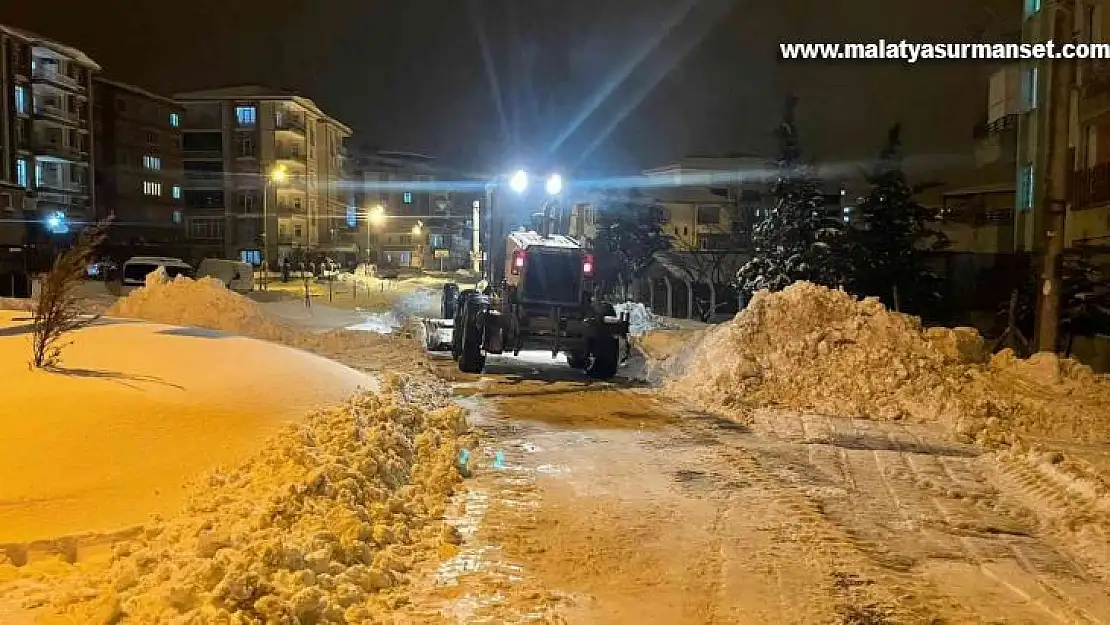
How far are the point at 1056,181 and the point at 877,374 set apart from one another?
15.1 ft

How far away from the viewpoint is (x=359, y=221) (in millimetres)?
78625

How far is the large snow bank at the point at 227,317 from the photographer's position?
17406mm

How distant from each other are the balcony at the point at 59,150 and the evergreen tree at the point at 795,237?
4075 cm

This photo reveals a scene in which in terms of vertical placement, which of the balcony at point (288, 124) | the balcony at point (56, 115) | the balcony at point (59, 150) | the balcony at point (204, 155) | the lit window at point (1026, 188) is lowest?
the lit window at point (1026, 188)

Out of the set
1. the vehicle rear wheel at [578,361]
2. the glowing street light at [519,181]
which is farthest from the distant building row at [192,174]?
the vehicle rear wheel at [578,361]

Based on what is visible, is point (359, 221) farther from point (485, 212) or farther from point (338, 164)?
point (485, 212)

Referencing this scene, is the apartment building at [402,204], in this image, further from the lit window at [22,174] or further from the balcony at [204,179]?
the lit window at [22,174]

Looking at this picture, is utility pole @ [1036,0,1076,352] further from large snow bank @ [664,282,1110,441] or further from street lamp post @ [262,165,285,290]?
street lamp post @ [262,165,285,290]

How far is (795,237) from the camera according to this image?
26.4m

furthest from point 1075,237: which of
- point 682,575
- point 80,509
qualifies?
point 80,509

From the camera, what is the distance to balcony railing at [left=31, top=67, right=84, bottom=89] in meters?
48.1

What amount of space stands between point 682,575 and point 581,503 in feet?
5.91

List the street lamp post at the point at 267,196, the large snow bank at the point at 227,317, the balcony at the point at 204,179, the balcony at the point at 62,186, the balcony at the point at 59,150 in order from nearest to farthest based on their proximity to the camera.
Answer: the large snow bank at the point at 227,317
the balcony at the point at 59,150
the balcony at the point at 62,186
the street lamp post at the point at 267,196
the balcony at the point at 204,179

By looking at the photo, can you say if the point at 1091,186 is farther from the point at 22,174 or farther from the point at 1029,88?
the point at 22,174
